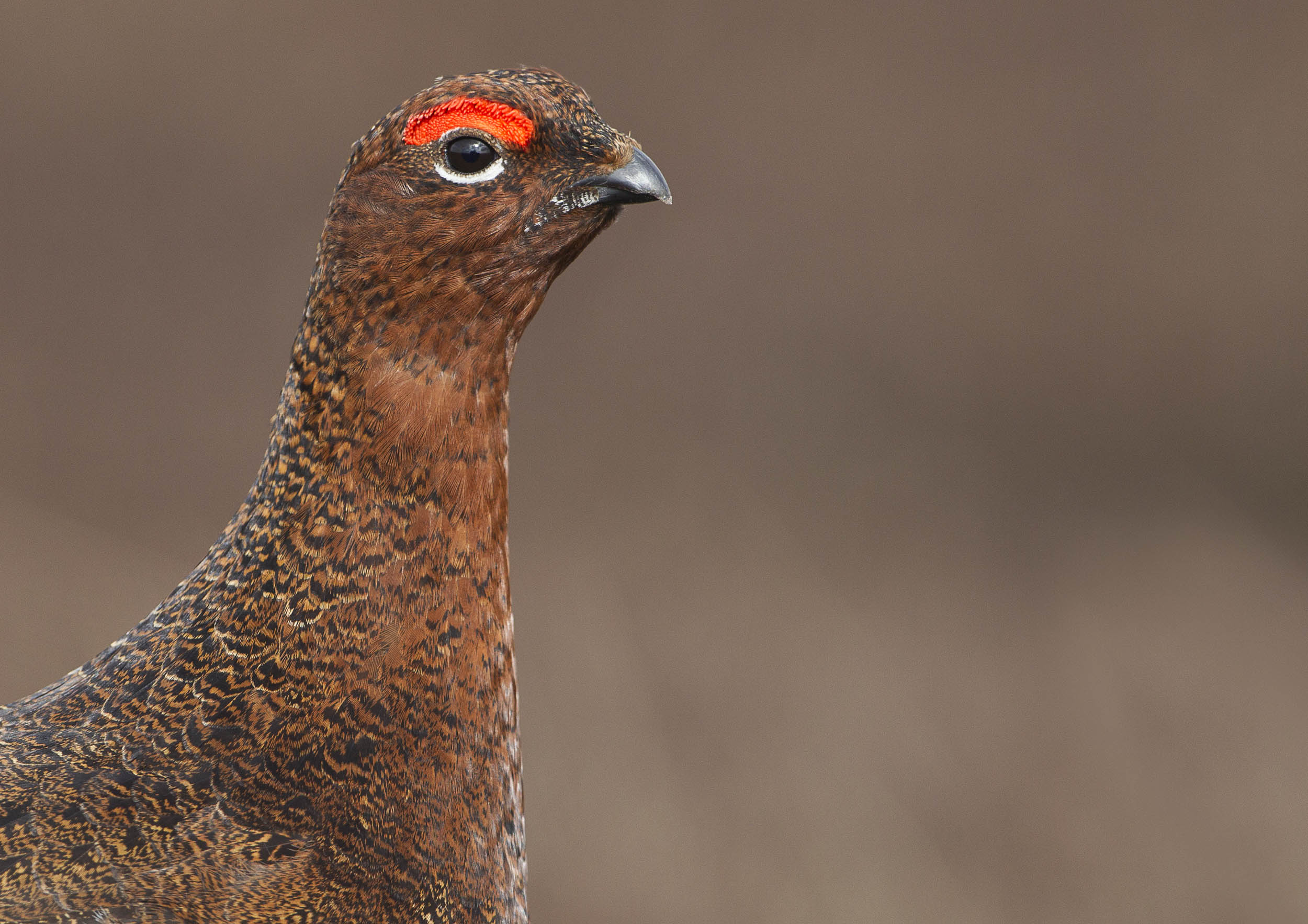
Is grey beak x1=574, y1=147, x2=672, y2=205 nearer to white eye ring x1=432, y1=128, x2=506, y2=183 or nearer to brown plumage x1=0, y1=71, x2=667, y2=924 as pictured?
brown plumage x1=0, y1=71, x2=667, y2=924

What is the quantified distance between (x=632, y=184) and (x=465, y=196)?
8.9 inches

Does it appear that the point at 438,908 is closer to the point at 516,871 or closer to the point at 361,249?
the point at 516,871

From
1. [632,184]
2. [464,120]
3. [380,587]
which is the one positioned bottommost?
[380,587]

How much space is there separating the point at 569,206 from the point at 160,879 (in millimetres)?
991

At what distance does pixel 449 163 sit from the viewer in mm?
1741

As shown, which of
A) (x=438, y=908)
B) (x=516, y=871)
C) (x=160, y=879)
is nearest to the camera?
(x=160, y=879)

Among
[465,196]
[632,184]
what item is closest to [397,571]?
[465,196]

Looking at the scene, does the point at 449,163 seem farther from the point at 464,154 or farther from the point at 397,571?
the point at 397,571

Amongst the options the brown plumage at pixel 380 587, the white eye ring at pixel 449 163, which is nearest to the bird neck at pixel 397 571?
the brown plumage at pixel 380 587

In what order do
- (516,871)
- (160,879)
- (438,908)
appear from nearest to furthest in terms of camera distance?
(160,879), (438,908), (516,871)

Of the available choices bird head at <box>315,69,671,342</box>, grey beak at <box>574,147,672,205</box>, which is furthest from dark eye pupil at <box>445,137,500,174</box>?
grey beak at <box>574,147,672,205</box>

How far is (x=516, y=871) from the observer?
6.16 ft

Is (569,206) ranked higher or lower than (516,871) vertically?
higher

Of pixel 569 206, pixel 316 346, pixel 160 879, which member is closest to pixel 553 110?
pixel 569 206
